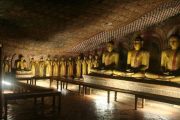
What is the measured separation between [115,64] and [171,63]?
2633 millimetres

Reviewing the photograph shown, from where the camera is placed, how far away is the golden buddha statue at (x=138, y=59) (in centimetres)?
981

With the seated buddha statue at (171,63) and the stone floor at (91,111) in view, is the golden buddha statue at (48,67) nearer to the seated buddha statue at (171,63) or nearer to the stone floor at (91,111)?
the stone floor at (91,111)

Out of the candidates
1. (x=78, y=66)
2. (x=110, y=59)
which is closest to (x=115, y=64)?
(x=110, y=59)

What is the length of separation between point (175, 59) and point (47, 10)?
4.73m

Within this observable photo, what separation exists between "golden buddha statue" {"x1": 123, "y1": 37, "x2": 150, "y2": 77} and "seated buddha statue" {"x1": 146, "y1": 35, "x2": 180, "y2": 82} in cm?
75

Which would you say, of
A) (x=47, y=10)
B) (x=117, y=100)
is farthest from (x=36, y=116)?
(x=47, y=10)

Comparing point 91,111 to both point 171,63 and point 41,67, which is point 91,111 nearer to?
point 171,63

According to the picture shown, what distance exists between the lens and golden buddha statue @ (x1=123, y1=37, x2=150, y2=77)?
32.2ft

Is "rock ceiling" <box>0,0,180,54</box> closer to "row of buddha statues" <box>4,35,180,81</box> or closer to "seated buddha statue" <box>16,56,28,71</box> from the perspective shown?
"seated buddha statue" <box>16,56,28,71</box>

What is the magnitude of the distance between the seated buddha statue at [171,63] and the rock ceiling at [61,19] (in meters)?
1.46

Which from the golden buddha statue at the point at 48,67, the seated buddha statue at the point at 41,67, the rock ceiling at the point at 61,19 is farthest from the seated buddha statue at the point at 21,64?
the golden buddha statue at the point at 48,67

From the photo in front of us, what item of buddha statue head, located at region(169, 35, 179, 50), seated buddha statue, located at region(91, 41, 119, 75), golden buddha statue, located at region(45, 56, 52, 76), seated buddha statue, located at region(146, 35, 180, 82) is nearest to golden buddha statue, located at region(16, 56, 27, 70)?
golden buddha statue, located at region(45, 56, 52, 76)

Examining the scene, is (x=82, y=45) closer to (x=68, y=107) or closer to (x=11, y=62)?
(x=11, y=62)

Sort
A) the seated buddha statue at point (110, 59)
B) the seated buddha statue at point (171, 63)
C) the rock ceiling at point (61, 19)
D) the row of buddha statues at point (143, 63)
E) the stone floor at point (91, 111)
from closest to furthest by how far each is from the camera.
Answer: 1. the stone floor at point (91, 111)
2. the seated buddha statue at point (171, 63)
3. the row of buddha statues at point (143, 63)
4. the rock ceiling at point (61, 19)
5. the seated buddha statue at point (110, 59)
